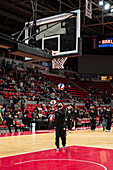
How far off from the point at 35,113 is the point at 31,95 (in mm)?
4827

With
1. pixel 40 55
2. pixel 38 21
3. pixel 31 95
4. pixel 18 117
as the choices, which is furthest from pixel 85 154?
pixel 31 95

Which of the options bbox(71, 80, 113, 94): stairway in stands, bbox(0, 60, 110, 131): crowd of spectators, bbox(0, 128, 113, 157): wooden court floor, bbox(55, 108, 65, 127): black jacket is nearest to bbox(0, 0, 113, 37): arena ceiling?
bbox(0, 60, 110, 131): crowd of spectators

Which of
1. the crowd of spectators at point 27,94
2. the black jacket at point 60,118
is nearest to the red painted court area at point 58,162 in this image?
the black jacket at point 60,118

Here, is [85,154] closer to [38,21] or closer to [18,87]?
[38,21]

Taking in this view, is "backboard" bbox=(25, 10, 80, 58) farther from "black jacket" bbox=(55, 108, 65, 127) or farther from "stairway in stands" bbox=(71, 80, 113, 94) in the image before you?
"stairway in stands" bbox=(71, 80, 113, 94)

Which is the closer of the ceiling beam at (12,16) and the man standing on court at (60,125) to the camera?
the man standing on court at (60,125)

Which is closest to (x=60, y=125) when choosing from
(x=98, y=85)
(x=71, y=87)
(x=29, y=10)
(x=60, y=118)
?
(x=60, y=118)

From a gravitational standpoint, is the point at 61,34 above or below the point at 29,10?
below

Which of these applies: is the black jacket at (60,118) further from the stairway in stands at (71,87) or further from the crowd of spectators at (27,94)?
the stairway in stands at (71,87)

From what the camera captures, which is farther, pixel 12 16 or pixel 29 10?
pixel 29 10

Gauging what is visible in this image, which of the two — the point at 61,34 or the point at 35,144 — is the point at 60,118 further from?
the point at 61,34

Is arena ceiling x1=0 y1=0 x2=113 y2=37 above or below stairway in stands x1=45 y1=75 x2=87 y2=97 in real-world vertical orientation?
above

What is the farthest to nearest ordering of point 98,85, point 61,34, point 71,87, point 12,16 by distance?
point 98,85
point 71,87
point 12,16
point 61,34

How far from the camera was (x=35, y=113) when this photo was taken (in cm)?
2017
